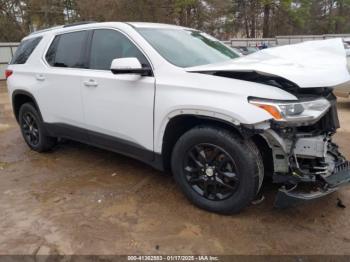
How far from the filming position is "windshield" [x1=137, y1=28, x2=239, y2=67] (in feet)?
11.4

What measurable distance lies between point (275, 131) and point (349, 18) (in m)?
48.0

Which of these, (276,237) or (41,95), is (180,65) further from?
(41,95)

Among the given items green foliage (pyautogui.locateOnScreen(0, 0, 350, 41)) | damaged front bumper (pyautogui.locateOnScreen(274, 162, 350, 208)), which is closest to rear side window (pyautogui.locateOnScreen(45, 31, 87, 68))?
damaged front bumper (pyautogui.locateOnScreen(274, 162, 350, 208))

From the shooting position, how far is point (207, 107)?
2930 millimetres

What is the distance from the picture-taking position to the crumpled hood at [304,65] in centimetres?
272

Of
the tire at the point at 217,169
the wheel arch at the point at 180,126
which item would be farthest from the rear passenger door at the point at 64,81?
the tire at the point at 217,169

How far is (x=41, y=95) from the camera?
471 centimetres

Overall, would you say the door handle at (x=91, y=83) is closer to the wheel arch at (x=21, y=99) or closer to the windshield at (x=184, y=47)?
the windshield at (x=184, y=47)

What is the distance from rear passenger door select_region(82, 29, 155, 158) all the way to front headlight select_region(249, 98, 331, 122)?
1151 millimetres

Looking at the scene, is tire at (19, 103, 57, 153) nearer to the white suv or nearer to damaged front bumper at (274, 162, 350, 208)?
the white suv

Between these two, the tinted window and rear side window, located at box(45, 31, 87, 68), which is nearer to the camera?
the tinted window

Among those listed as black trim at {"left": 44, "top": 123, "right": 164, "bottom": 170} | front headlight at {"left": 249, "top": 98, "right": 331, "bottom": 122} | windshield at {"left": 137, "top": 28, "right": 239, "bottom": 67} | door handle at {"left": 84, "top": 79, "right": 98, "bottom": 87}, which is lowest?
black trim at {"left": 44, "top": 123, "right": 164, "bottom": 170}

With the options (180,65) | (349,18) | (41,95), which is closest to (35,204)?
(41,95)

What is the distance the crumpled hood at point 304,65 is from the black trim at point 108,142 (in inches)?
40.5
